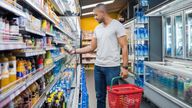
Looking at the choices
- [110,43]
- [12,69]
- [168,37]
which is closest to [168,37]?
[168,37]

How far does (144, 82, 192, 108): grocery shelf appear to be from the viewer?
14.5 feet

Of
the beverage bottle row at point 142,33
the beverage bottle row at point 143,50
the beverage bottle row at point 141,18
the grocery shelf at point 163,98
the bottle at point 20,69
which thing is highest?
the beverage bottle row at point 141,18

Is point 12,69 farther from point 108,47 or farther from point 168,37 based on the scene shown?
point 168,37

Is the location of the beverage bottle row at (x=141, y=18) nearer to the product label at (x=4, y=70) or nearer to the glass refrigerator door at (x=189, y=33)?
the glass refrigerator door at (x=189, y=33)

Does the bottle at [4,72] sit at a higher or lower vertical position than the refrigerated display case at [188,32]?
lower

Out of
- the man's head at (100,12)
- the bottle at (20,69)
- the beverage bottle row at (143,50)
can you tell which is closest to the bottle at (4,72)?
the bottle at (20,69)

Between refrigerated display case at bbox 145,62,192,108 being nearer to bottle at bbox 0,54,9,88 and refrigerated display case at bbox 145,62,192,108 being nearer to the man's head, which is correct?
the man's head

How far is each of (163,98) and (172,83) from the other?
399mm

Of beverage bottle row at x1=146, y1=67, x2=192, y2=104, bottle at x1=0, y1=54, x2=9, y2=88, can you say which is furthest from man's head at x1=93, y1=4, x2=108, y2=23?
bottle at x1=0, y1=54, x2=9, y2=88

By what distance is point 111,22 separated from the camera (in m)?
3.52

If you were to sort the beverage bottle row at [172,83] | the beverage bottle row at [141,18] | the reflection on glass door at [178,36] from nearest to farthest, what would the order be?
the beverage bottle row at [172,83]
the reflection on glass door at [178,36]
the beverage bottle row at [141,18]

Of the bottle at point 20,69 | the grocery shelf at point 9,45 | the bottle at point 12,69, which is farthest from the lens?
the bottle at point 20,69

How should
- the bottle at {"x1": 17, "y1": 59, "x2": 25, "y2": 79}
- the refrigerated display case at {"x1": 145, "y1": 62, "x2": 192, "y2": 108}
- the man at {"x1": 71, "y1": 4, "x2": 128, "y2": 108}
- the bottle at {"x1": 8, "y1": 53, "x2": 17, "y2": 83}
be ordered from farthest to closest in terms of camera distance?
1. the refrigerated display case at {"x1": 145, "y1": 62, "x2": 192, "y2": 108}
2. the man at {"x1": 71, "y1": 4, "x2": 128, "y2": 108}
3. the bottle at {"x1": 17, "y1": 59, "x2": 25, "y2": 79}
4. the bottle at {"x1": 8, "y1": 53, "x2": 17, "y2": 83}

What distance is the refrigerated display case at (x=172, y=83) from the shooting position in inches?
167
